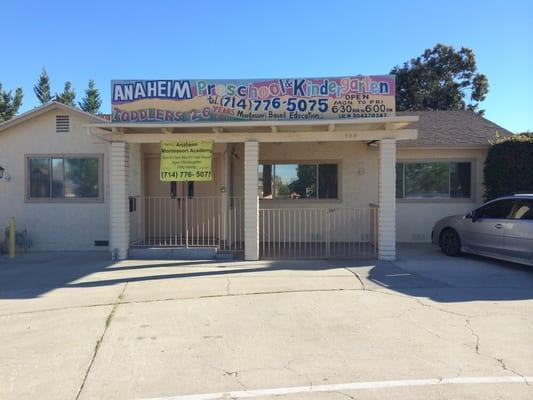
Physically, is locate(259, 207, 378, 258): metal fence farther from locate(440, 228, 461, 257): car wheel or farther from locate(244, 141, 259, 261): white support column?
locate(244, 141, 259, 261): white support column

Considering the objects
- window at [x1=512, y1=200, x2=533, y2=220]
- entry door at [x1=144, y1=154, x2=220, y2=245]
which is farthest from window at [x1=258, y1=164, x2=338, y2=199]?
window at [x1=512, y1=200, x2=533, y2=220]

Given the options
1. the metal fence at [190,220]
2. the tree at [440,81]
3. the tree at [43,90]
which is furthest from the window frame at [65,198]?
the tree at [43,90]

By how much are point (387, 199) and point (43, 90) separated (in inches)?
1827

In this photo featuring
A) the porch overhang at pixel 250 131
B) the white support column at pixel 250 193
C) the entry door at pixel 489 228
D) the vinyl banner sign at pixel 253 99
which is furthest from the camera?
the white support column at pixel 250 193

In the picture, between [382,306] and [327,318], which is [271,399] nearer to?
[327,318]

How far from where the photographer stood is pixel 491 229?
34.8 feet

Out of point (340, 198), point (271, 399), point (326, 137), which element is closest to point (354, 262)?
point (326, 137)

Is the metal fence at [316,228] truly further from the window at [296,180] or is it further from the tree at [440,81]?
the tree at [440,81]

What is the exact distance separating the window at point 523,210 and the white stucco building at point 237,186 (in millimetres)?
2476

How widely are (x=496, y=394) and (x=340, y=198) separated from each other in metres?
10.4

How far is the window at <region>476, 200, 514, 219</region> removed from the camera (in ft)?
34.2

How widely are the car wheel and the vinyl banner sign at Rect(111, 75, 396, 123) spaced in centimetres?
328

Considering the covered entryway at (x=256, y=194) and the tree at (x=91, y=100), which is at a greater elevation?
the tree at (x=91, y=100)

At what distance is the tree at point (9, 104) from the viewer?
41828mm
